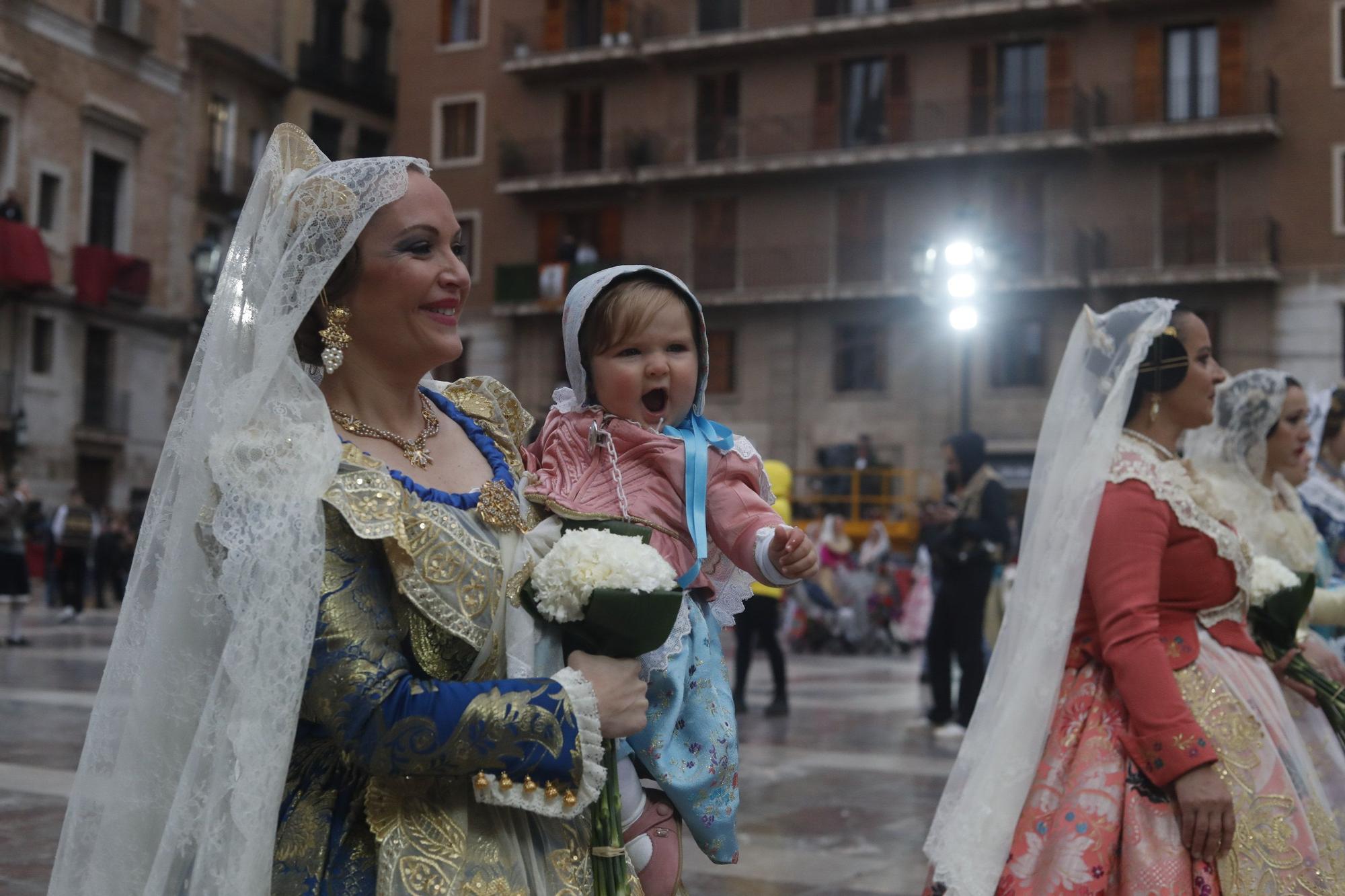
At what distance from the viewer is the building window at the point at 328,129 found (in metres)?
35.7

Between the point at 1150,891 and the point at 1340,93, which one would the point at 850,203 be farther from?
the point at 1150,891

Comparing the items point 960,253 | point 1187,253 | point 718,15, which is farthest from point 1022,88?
point 960,253

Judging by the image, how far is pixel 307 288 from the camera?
79.7 inches

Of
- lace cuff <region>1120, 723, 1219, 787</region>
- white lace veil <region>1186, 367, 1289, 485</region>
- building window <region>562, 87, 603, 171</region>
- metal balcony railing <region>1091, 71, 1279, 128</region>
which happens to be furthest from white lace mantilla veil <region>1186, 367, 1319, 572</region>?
building window <region>562, 87, 603, 171</region>

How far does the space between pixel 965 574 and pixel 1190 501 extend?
5.88 metres

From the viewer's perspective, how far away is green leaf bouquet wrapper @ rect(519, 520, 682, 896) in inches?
77.4

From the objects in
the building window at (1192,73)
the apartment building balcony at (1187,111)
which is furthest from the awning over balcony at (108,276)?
the building window at (1192,73)

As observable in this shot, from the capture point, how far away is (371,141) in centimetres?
3759

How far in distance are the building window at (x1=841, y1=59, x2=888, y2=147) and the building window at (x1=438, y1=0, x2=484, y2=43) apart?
31.9ft

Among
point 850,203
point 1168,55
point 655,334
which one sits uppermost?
point 1168,55

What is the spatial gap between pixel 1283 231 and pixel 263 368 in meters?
28.2

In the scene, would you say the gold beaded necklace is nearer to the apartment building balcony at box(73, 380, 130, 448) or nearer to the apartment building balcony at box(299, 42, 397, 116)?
the apartment building balcony at box(73, 380, 130, 448)

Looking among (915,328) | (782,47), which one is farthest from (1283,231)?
(782,47)

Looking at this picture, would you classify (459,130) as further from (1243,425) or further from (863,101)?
(1243,425)
